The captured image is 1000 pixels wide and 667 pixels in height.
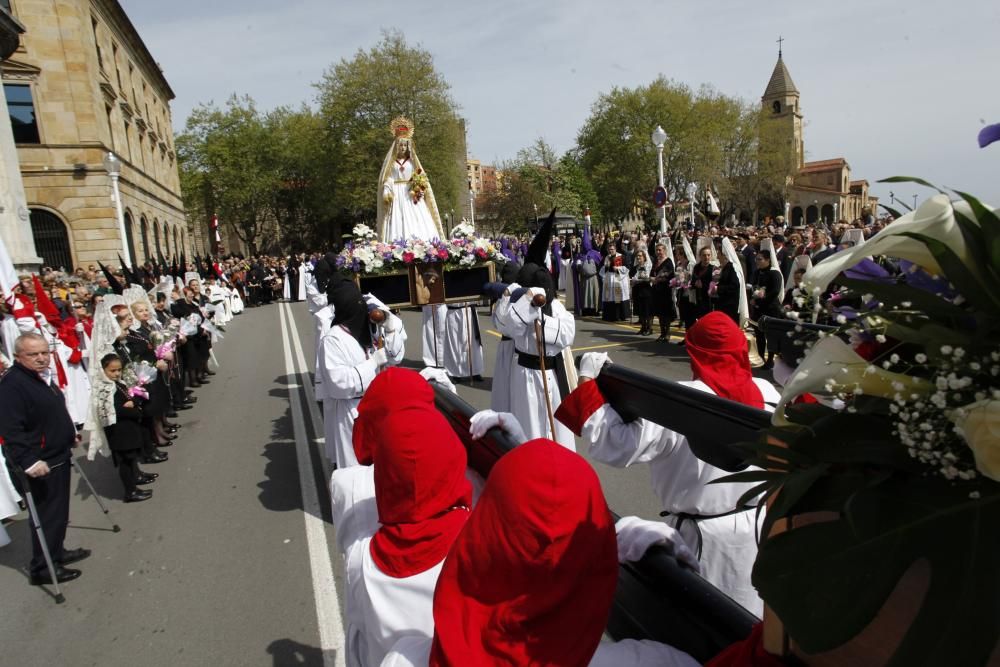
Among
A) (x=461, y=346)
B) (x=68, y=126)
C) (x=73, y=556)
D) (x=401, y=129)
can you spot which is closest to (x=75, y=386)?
(x=73, y=556)

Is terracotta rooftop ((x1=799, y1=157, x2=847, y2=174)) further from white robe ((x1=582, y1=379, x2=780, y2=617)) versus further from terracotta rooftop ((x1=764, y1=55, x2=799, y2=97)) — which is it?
white robe ((x1=582, y1=379, x2=780, y2=617))

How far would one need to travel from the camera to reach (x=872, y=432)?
911mm

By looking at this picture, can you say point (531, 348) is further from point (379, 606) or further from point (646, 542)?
point (646, 542)

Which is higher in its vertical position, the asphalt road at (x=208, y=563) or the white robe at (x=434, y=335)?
the white robe at (x=434, y=335)

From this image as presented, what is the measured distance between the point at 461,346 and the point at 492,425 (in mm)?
7636

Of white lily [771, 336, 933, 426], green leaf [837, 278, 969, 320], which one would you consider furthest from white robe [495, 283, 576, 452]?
green leaf [837, 278, 969, 320]

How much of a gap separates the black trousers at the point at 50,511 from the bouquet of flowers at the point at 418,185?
18.8 feet

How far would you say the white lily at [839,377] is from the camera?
34.4 inches

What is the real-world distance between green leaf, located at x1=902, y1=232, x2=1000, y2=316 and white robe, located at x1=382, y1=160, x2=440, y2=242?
8.34 metres

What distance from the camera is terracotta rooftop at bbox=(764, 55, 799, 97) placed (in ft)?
278

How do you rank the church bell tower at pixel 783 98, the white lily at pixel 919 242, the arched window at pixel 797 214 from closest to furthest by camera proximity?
the white lily at pixel 919 242, the church bell tower at pixel 783 98, the arched window at pixel 797 214

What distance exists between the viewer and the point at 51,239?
27.4 metres

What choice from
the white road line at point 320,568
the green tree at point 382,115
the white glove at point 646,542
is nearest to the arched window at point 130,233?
the green tree at point 382,115

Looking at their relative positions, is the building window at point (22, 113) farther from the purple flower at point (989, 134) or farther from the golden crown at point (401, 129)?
the purple flower at point (989, 134)
